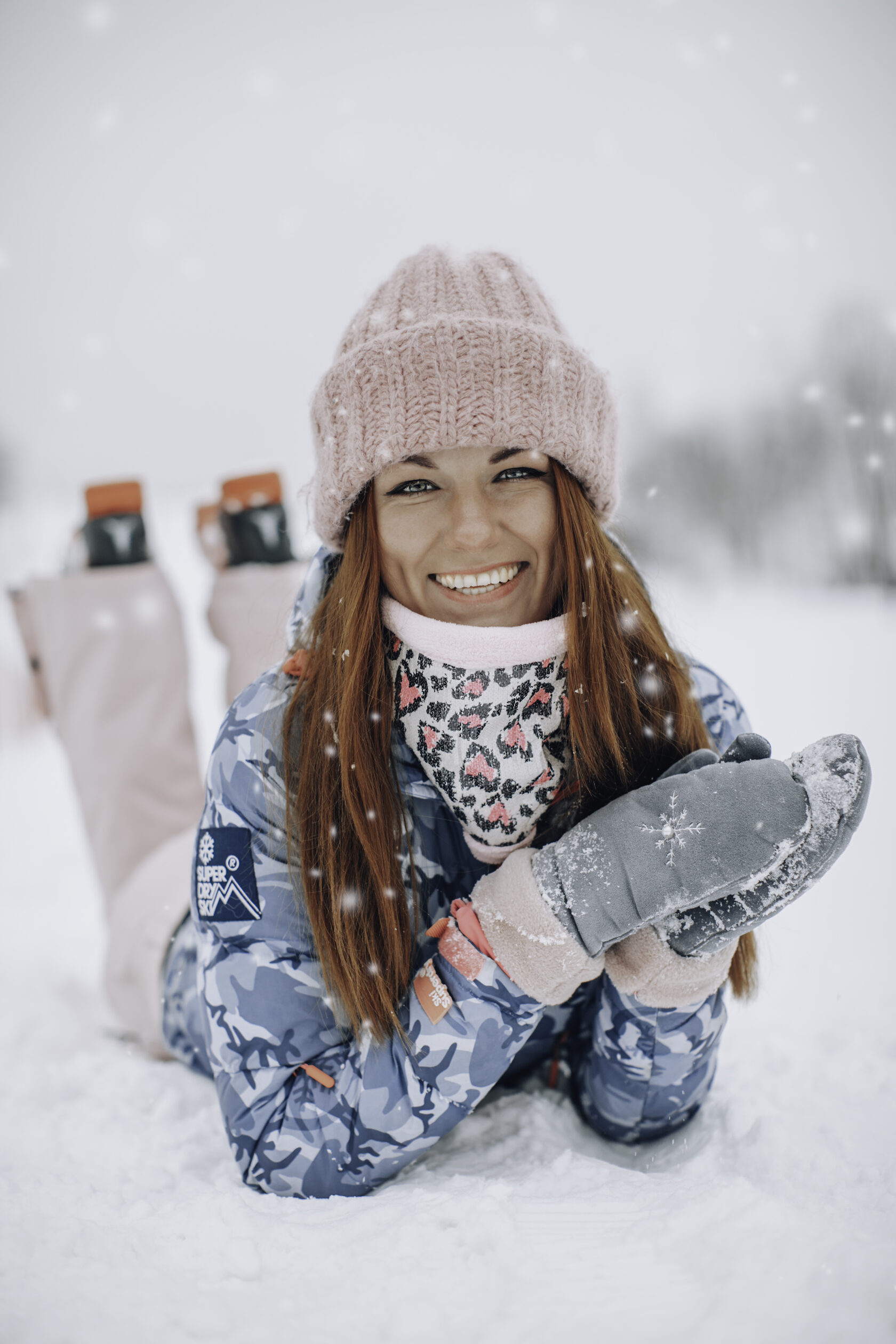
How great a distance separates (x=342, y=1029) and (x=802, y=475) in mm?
4390

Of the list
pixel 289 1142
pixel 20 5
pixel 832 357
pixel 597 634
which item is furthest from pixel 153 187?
pixel 289 1142

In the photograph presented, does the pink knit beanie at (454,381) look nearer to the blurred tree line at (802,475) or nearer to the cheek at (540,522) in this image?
the cheek at (540,522)

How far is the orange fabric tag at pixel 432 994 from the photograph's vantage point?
3.41 ft

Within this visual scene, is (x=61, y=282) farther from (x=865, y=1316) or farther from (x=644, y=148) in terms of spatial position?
(x=865, y=1316)

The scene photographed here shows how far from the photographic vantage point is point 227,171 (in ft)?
13.8

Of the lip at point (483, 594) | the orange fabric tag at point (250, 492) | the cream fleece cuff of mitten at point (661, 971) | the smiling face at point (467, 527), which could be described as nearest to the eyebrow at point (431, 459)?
the smiling face at point (467, 527)

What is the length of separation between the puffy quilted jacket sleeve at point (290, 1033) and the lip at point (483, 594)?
33cm

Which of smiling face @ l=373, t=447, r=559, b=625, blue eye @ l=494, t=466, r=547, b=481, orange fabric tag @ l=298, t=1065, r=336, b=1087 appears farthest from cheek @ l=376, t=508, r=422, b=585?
orange fabric tag @ l=298, t=1065, r=336, b=1087

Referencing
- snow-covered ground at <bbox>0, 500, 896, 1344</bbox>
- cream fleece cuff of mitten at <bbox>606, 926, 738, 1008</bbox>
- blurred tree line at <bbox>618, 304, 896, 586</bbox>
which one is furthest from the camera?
blurred tree line at <bbox>618, 304, 896, 586</bbox>

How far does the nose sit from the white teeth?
0.04 m

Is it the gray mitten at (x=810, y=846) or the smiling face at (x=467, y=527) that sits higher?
the smiling face at (x=467, y=527)

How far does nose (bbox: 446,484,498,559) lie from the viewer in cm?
112

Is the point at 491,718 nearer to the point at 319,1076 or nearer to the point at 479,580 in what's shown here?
the point at 479,580

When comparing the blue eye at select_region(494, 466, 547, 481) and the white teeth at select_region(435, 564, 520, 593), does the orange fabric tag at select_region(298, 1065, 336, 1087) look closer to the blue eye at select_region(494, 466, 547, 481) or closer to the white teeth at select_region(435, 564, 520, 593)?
the white teeth at select_region(435, 564, 520, 593)
